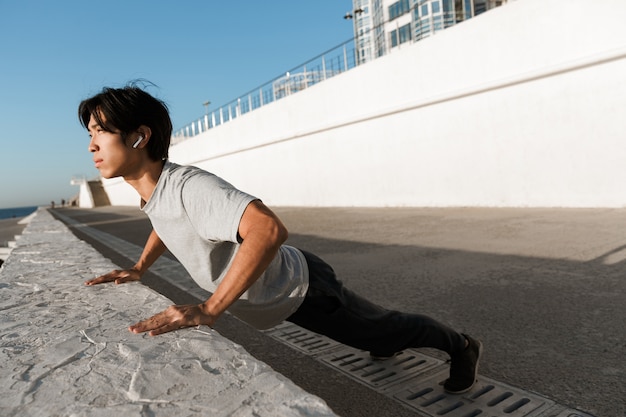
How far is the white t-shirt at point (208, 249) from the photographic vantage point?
63.1 inches

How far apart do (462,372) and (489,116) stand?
30.9ft

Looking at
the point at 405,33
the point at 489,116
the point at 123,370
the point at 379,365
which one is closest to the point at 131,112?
the point at 123,370

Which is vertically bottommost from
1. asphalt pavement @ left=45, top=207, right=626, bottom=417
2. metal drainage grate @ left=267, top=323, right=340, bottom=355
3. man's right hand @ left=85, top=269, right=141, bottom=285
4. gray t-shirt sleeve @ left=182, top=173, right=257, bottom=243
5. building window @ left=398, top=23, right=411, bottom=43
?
metal drainage grate @ left=267, top=323, right=340, bottom=355

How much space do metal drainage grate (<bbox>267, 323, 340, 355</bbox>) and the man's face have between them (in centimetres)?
167

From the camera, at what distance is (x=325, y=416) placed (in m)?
0.97

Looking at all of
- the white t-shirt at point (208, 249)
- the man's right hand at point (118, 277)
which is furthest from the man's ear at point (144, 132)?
the man's right hand at point (118, 277)

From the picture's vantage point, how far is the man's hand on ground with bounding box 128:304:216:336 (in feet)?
4.97

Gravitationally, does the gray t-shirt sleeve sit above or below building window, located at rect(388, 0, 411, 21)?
below

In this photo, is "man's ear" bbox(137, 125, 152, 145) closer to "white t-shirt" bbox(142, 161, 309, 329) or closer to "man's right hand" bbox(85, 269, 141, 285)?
"white t-shirt" bbox(142, 161, 309, 329)

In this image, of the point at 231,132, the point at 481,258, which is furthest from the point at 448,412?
the point at 231,132

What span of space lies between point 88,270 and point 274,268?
1.96 metres

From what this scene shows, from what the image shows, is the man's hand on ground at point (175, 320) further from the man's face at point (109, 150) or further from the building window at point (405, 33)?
the building window at point (405, 33)

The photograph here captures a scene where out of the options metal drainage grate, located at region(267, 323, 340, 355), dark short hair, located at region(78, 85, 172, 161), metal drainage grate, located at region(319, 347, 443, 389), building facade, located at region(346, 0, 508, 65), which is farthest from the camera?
building facade, located at region(346, 0, 508, 65)

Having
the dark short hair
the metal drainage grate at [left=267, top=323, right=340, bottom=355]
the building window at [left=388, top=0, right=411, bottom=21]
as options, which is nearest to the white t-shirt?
the dark short hair
